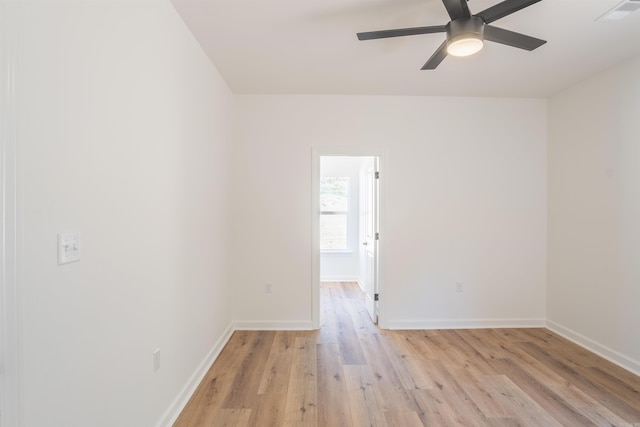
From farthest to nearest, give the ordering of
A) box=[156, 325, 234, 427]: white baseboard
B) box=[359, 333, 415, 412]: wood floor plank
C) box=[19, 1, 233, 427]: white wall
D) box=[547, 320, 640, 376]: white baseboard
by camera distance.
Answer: box=[547, 320, 640, 376]: white baseboard
box=[359, 333, 415, 412]: wood floor plank
box=[156, 325, 234, 427]: white baseboard
box=[19, 1, 233, 427]: white wall

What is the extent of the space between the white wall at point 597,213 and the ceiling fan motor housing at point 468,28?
2.01m

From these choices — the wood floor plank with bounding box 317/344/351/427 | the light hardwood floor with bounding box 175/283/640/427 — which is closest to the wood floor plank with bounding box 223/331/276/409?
the light hardwood floor with bounding box 175/283/640/427

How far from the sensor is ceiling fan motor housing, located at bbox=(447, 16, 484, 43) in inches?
62.4

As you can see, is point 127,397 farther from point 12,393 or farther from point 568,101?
point 568,101

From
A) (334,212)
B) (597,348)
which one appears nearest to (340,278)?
(334,212)

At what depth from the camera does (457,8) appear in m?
1.56

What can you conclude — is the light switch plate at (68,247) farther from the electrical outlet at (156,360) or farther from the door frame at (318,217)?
the door frame at (318,217)

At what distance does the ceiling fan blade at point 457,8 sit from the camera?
4.98 feet

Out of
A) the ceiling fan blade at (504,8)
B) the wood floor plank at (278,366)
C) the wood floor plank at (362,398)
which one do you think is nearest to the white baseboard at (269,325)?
the wood floor plank at (278,366)

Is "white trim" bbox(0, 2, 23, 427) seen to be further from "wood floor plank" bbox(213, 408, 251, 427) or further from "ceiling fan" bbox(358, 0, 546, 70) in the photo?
"ceiling fan" bbox(358, 0, 546, 70)

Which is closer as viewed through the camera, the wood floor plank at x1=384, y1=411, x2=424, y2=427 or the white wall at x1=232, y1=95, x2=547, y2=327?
the wood floor plank at x1=384, y1=411, x2=424, y2=427

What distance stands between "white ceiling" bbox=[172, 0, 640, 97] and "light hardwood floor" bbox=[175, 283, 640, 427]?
2688 mm

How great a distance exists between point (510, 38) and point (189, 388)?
314 cm

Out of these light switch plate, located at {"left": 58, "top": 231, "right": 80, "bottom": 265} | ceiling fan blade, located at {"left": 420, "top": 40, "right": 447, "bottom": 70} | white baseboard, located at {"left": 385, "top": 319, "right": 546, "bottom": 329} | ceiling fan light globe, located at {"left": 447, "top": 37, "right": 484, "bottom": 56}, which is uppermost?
ceiling fan blade, located at {"left": 420, "top": 40, "right": 447, "bottom": 70}
